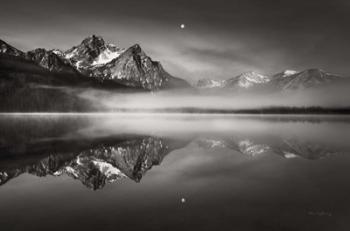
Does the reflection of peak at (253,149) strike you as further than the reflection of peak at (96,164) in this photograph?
Yes

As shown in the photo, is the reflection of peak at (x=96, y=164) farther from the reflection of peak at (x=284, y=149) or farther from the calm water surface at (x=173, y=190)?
the reflection of peak at (x=284, y=149)

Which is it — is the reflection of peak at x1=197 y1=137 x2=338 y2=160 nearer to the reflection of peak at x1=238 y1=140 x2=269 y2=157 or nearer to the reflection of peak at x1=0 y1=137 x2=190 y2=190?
the reflection of peak at x1=238 y1=140 x2=269 y2=157

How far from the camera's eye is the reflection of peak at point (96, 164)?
29.8 m

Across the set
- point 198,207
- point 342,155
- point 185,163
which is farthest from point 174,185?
point 342,155

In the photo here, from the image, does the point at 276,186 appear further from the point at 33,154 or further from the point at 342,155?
the point at 33,154

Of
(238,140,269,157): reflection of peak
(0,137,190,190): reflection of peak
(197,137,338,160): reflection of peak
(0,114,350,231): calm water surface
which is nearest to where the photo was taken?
(0,114,350,231): calm water surface

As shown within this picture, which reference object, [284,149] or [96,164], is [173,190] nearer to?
[96,164]

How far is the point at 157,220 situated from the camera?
17.8m

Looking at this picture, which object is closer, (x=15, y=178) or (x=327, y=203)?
(x=327, y=203)

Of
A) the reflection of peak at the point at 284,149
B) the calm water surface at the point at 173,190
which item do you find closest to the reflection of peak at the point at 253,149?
the reflection of peak at the point at 284,149

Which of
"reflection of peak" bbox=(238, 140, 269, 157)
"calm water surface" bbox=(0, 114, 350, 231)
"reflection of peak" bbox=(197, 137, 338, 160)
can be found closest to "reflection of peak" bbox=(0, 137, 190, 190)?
"calm water surface" bbox=(0, 114, 350, 231)

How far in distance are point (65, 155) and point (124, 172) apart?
12.0m

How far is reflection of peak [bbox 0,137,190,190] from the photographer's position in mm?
29797

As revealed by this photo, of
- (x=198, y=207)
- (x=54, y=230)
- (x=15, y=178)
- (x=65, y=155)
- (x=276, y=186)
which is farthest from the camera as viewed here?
(x=65, y=155)
